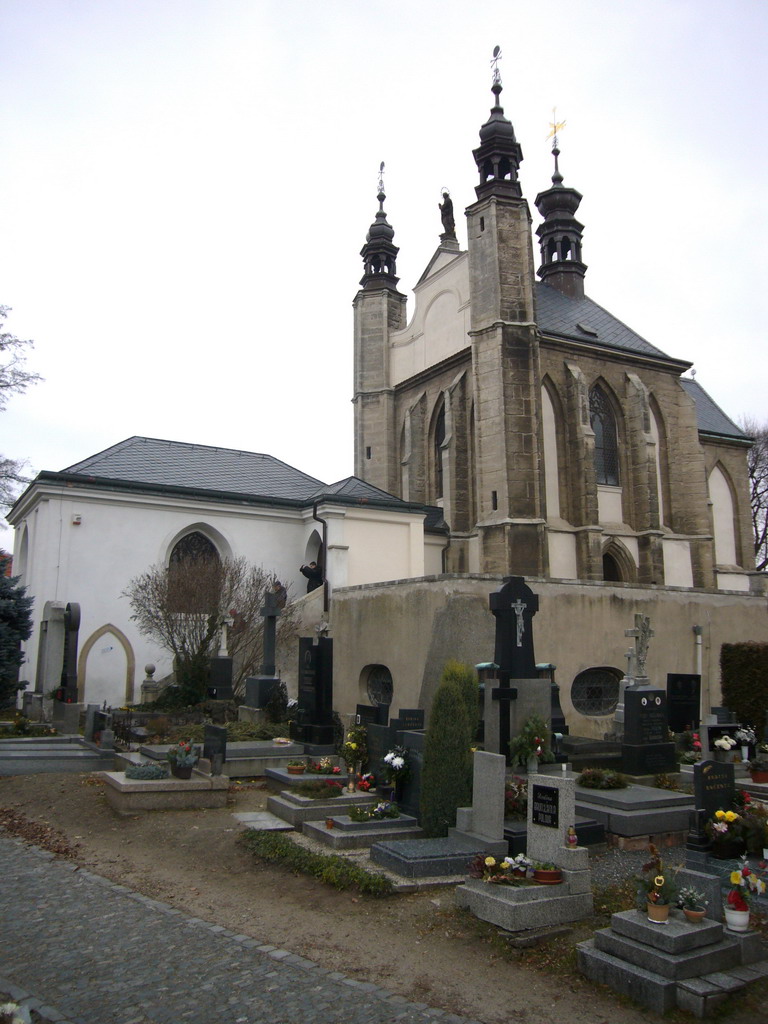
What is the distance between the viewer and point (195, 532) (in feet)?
78.1

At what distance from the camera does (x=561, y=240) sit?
3844 cm

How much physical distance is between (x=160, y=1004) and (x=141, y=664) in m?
17.5

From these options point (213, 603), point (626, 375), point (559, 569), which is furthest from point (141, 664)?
point (626, 375)

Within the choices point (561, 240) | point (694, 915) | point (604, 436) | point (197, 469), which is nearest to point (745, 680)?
point (604, 436)

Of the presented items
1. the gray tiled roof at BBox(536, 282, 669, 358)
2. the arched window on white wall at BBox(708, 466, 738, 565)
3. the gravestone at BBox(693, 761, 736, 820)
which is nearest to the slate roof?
the gray tiled roof at BBox(536, 282, 669, 358)

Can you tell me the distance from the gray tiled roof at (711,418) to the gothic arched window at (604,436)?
21.2 ft

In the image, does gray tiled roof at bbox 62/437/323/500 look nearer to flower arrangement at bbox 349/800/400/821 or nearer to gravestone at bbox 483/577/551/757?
gravestone at bbox 483/577/551/757

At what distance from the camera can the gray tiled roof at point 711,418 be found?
119 feet

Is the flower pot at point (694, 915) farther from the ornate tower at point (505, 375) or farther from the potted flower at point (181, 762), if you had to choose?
the ornate tower at point (505, 375)

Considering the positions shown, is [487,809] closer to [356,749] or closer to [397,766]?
[397,766]

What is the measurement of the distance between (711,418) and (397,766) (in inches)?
1279

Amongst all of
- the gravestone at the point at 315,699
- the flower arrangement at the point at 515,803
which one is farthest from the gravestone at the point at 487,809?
the gravestone at the point at 315,699

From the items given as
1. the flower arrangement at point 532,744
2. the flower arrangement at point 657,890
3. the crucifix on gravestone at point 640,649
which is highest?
the crucifix on gravestone at point 640,649

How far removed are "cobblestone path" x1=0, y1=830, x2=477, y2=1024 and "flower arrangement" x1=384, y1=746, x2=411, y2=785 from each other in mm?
3484
